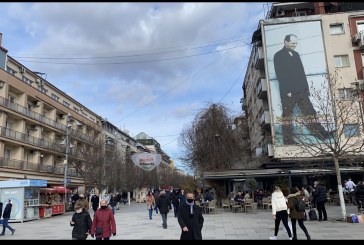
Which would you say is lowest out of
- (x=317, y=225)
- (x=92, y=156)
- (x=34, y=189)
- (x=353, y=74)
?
(x=317, y=225)

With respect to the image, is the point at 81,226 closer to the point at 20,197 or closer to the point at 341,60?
the point at 20,197

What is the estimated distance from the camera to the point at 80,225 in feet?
30.7

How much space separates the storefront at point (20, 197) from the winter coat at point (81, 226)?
692 inches

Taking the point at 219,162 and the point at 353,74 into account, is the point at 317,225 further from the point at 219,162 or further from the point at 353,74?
the point at 353,74

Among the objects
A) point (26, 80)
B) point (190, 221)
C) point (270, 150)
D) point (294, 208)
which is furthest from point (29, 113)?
point (190, 221)

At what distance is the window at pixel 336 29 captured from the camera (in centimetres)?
3753

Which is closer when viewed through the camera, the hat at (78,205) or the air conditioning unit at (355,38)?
the hat at (78,205)

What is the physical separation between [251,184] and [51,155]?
28937 mm

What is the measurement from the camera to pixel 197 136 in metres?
38.8

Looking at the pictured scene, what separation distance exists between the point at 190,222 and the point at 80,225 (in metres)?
3.06

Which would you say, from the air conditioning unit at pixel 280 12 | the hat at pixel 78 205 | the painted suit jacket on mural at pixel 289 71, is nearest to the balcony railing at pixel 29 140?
the painted suit jacket on mural at pixel 289 71

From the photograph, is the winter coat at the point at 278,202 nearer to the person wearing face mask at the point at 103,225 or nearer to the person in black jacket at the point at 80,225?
the person wearing face mask at the point at 103,225

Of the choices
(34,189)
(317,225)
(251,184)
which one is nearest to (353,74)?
(251,184)

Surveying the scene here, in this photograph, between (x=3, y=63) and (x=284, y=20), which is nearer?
(x=284, y=20)
